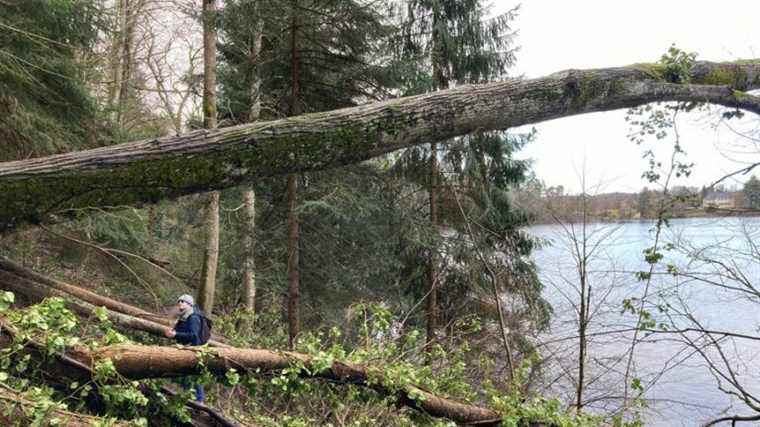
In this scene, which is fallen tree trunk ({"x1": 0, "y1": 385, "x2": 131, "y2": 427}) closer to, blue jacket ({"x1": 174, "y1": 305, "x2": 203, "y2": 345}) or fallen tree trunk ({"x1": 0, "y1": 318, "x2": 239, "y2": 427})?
fallen tree trunk ({"x1": 0, "y1": 318, "x2": 239, "y2": 427})

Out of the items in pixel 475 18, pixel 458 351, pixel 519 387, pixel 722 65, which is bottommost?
pixel 519 387

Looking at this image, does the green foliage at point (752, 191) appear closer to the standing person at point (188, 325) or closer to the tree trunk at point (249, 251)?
the standing person at point (188, 325)

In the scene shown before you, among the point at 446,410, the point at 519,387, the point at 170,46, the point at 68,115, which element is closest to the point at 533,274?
the point at 519,387

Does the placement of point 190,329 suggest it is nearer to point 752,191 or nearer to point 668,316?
point 668,316

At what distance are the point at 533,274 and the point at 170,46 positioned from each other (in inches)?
424

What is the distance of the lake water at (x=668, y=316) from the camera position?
5.60 meters

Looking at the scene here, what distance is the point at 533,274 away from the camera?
1062 centimetres

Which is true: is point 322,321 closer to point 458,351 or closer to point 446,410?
point 458,351

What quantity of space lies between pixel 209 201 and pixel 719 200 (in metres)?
7.17

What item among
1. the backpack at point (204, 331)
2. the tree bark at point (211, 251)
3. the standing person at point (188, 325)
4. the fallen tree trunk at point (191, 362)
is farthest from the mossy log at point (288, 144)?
the tree bark at point (211, 251)

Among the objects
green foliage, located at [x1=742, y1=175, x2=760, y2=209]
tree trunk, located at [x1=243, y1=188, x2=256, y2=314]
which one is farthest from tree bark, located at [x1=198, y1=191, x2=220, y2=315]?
green foliage, located at [x1=742, y1=175, x2=760, y2=209]

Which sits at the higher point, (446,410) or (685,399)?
(446,410)

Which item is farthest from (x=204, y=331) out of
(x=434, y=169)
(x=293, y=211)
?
(x=434, y=169)

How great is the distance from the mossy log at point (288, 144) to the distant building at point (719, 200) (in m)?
2.17
